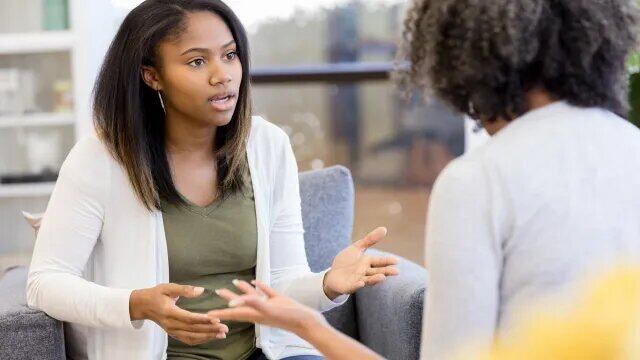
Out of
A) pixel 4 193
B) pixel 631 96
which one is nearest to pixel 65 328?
pixel 631 96

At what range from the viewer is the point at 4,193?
3.55 m

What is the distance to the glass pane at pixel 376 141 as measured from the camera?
4.54 meters

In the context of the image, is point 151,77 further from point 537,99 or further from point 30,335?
point 537,99

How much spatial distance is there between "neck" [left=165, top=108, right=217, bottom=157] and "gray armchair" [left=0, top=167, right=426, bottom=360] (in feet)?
1.24

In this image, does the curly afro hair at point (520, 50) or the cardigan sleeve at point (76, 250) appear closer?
the curly afro hair at point (520, 50)

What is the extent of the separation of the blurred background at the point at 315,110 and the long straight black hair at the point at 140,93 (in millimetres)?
1987

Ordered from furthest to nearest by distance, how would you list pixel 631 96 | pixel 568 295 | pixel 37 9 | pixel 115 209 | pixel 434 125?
pixel 434 125, pixel 37 9, pixel 631 96, pixel 115 209, pixel 568 295

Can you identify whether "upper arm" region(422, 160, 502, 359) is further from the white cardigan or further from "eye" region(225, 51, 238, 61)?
"eye" region(225, 51, 238, 61)

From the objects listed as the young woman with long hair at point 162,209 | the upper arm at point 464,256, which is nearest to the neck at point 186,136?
the young woman with long hair at point 162,209

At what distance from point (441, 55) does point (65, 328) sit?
1011 mm

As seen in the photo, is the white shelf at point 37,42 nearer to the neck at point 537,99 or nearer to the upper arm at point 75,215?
the upper arm at point 75,215

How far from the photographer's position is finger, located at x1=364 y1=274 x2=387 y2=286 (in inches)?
56.4

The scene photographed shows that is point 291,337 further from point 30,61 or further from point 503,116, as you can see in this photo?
point 30,61

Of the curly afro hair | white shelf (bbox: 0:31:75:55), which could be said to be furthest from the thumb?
white shelf (bbox: 0:31:75:55)
